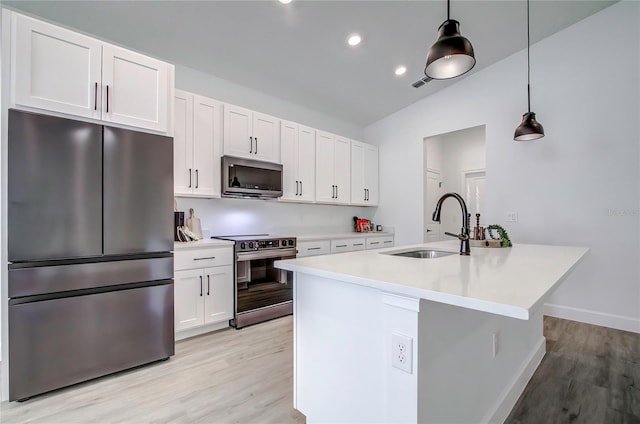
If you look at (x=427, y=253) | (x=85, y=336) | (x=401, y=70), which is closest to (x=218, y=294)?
(x=85, y=336)

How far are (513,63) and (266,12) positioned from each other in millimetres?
3165

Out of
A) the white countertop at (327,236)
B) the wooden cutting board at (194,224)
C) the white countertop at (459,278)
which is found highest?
the wooden cutting board at (194,224)

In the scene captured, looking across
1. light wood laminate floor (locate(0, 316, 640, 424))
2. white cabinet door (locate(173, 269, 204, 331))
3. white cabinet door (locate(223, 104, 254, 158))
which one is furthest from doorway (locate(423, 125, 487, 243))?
white cabinet door (locate(173, 269, 204, 331))

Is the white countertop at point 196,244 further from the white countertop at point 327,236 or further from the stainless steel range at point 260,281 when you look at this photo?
the white countertop at point 327,236

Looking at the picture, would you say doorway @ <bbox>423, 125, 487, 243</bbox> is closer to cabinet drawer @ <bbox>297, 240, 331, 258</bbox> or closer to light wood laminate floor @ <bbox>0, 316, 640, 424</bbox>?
cabinet drawer @ <bbox>297, 240, 331, 258</bbox>

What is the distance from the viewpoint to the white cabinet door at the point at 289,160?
3.83 meters

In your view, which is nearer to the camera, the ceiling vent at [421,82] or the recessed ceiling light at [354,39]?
the recessed ceiling light at [354,39]

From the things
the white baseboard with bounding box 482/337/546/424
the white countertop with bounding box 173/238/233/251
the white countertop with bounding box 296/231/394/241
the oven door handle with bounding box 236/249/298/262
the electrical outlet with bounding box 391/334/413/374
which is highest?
the white countertop with bounding box 173/238/233/251

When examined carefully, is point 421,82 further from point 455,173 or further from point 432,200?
point 455,173

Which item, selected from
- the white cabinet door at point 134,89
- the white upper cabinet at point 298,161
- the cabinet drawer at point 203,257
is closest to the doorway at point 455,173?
the white upper cabinet at point 298,161

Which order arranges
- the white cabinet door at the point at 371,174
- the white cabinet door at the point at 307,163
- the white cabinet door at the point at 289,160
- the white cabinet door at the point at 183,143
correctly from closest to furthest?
the white cabinet door at the point at 183,143 < the white cabinet door at the point at 289,160 < the white cabinet door at the point at 307,163 < the white cabinet door at the point at 371,174

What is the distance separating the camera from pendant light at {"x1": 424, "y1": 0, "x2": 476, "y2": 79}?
1533mm

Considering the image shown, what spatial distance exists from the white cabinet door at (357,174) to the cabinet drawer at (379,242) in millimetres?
655

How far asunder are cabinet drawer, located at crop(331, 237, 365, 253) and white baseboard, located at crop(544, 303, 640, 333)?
7.83 feet
